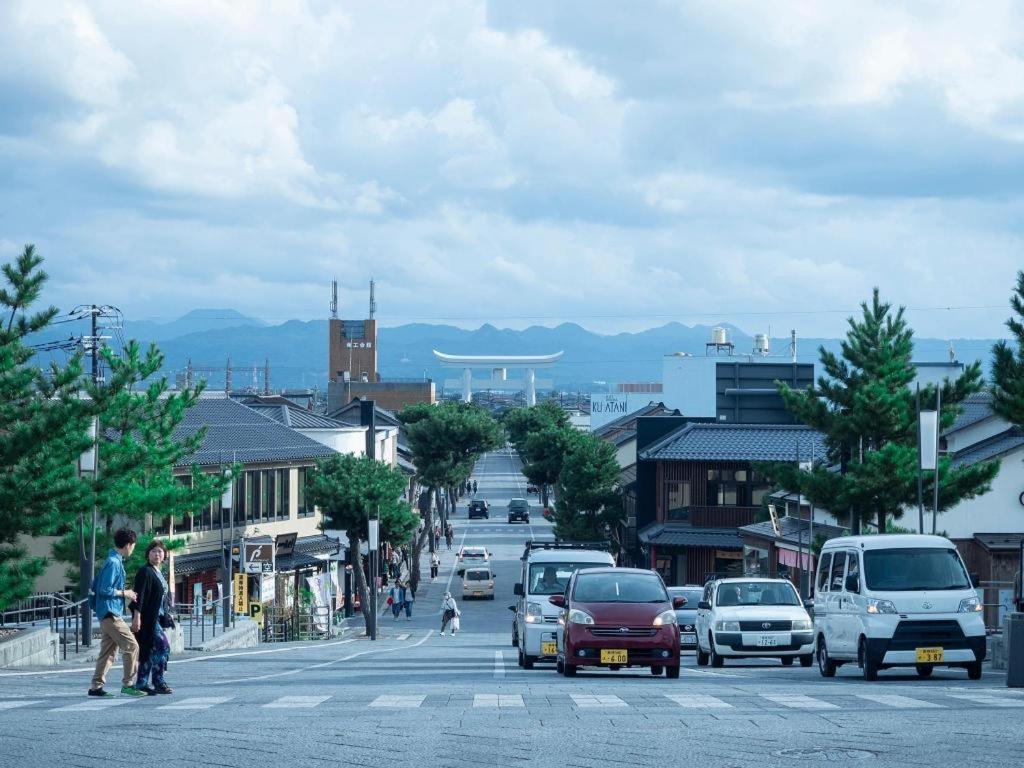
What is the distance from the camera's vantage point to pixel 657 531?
2692 inches

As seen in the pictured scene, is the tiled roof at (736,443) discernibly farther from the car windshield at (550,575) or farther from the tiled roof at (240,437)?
the car windshield at (550,575)

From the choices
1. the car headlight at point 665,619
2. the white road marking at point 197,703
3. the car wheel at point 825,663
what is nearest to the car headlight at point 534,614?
the car headlight at point 665,619

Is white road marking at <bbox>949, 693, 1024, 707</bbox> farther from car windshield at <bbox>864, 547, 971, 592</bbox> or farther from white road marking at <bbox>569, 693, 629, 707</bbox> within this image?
car windshield at <bbox>864, 547, 971, 592</bbox>

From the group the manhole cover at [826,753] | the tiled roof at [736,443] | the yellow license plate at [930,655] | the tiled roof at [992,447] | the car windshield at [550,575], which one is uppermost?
the tiled roof at [736,443]

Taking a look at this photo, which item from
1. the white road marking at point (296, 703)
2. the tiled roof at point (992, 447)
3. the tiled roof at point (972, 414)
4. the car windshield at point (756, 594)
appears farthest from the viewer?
the tiled roof at point (972, 414)

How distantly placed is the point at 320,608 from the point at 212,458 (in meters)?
8.22

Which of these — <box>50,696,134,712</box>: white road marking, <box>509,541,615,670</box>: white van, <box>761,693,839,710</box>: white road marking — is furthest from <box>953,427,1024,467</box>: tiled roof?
<box>50,696,134,712</box>: white road marking

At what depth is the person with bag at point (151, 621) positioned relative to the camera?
14992 mm

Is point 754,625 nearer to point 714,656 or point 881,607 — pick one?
point 714,656

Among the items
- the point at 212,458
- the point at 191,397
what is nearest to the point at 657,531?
the point at 212,458

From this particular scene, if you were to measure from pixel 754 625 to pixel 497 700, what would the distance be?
11.6 metres

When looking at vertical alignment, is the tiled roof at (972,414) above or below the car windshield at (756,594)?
above

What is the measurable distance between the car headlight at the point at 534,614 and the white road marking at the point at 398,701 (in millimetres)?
9152

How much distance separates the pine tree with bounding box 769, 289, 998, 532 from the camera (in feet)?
115
